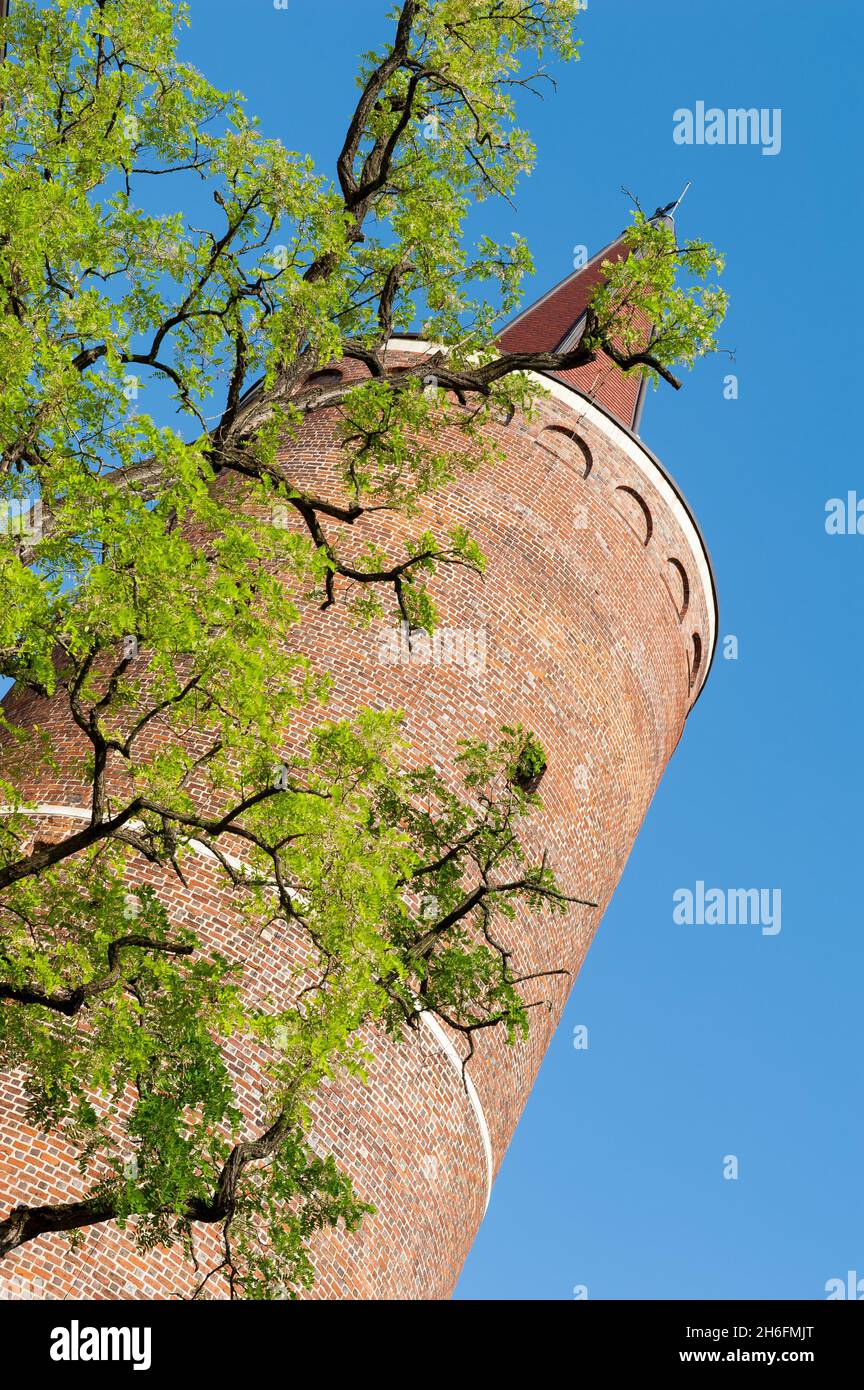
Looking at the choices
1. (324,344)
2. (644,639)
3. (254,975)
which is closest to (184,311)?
(324,344)

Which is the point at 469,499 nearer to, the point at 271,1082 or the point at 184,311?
the point at 184,311

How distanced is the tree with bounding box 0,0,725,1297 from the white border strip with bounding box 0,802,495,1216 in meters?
0.22

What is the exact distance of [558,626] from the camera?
14.2 m

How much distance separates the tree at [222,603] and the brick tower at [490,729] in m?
0.44

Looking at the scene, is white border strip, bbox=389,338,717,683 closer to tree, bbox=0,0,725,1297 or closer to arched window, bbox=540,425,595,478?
arched window, bbox=540,425,595,478

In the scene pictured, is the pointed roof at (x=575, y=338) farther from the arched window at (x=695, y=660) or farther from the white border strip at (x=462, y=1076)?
→ the white border strip at (x=462, y=1076)

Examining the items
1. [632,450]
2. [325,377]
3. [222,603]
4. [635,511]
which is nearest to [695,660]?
[635,511]

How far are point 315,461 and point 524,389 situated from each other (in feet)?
13.8

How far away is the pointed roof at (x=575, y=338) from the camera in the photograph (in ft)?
69.5

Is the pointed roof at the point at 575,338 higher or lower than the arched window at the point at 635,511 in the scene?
higher

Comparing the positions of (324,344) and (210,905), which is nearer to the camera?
(324,344)

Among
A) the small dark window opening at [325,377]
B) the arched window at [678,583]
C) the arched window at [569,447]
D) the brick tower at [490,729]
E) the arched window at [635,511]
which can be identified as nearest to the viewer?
the brick tower at [490,729]

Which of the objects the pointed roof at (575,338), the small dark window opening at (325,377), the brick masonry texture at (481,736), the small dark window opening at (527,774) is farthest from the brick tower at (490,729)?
the pointed roof at (575,338)

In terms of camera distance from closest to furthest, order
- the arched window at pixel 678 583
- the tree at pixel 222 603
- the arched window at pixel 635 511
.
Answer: the tree at pixel 222 603
the arched window at pixel 635 511
the arched window at pixel 678 583
